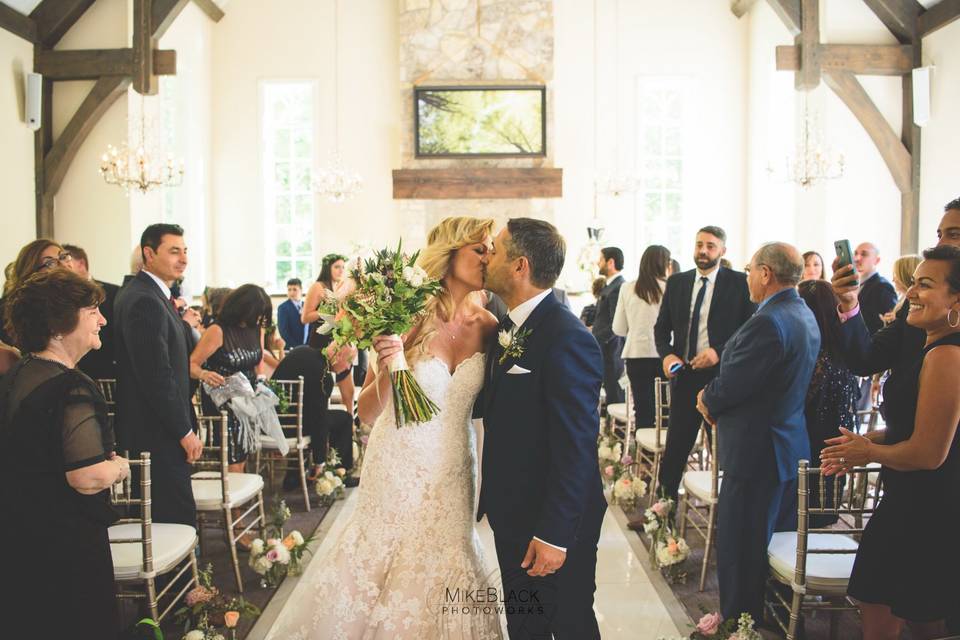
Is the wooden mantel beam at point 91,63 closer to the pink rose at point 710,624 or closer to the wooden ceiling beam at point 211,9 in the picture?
the wooden ceiling beam at point 211,9

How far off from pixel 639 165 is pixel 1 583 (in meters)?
12.5

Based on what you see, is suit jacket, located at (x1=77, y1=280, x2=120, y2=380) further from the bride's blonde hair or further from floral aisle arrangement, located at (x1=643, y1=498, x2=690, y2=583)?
floral aisle arrangement, located at (x1=643, y1=498, x2=690, y2=583)

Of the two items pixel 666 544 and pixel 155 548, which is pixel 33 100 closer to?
pixel 155 548

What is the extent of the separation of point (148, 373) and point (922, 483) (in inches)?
124

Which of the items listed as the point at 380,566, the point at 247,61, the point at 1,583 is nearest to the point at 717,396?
the point at 380,566

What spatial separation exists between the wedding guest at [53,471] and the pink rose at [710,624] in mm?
2173

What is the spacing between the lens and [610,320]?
22.4 feet

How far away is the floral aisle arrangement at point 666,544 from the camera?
13.1ft

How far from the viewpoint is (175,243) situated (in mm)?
3727

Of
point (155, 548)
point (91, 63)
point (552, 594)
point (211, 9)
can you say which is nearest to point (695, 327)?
point (552, 594)

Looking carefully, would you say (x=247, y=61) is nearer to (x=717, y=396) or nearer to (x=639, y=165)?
(x=639, y=165)

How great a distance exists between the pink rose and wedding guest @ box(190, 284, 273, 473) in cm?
289

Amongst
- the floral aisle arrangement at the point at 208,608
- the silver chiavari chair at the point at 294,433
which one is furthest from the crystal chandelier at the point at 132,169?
the floral aisle arrangement at the point at 208,608

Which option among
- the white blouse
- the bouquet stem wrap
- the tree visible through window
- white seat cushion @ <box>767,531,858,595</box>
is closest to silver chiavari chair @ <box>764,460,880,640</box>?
white seat cushion @ <box>767,531,858,595</box>
